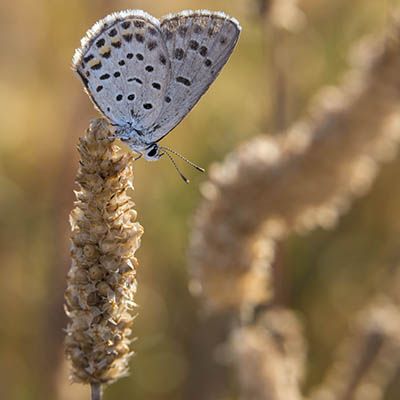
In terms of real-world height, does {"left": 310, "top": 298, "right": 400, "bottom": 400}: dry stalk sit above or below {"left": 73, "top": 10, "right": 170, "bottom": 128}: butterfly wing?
below

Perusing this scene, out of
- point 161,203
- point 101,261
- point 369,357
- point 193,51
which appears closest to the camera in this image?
point 101,261

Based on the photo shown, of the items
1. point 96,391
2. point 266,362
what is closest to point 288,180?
point 266,362

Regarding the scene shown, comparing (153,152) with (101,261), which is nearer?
(101,261)

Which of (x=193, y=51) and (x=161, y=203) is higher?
(x=161, y=203)

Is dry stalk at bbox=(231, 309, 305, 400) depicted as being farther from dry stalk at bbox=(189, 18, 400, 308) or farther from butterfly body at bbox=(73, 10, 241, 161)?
butterfly body at bbox=(73, 10, 241, 161)

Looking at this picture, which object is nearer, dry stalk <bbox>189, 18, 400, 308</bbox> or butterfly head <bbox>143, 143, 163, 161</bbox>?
butterfly head <bbox>143, 143, 163, 161</bbox>

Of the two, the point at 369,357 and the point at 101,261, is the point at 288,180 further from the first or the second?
the point at 101,261

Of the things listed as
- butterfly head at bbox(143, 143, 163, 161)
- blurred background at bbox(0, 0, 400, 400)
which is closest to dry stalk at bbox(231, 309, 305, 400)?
butterfly head at bbox(143, 143, 163, 161)
